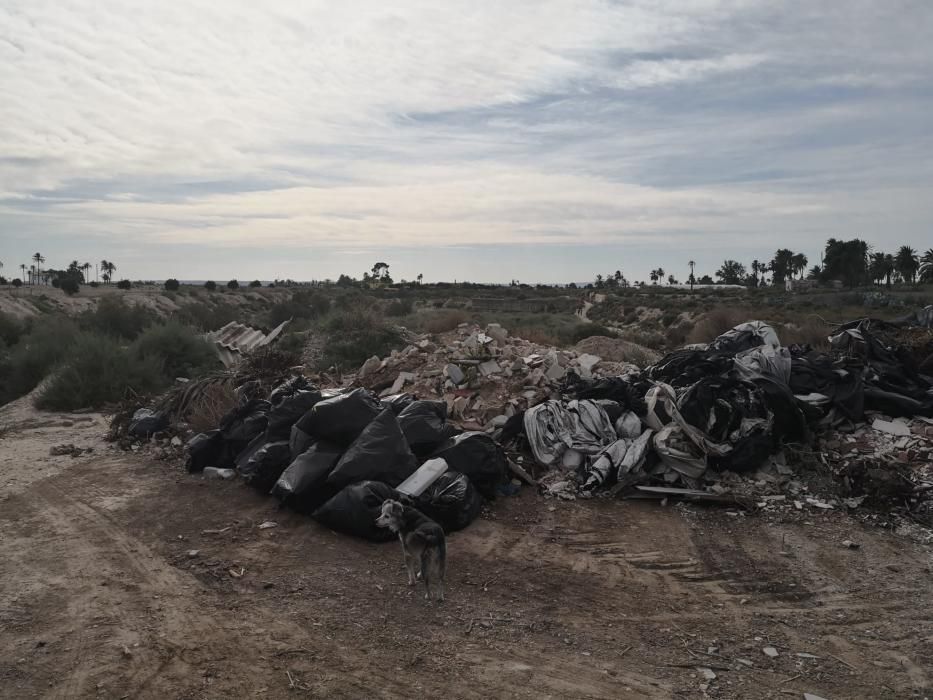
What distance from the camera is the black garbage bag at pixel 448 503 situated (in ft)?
16.5

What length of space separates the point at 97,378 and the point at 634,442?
8979 millimetres

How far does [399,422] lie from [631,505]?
2239 mm

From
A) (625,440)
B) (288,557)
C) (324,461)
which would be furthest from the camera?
(625,440)

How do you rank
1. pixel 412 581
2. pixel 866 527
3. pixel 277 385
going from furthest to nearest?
pixel 277 385 → pixel 866 527 → pixel 412 581

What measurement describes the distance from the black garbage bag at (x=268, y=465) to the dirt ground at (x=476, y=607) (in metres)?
0.16

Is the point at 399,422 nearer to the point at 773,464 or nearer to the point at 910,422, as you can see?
the point at 773,464

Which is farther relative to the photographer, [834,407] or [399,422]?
[834,407]

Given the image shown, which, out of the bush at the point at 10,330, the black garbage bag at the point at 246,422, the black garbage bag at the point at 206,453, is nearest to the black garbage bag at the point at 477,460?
the black garbage bag at the point at 246,422

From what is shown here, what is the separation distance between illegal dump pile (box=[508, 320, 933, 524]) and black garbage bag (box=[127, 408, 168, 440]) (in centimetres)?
472

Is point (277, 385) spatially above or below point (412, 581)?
above

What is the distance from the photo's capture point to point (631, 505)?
571cm

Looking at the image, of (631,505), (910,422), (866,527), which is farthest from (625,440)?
(910,422)

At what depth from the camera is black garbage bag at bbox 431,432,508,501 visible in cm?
562

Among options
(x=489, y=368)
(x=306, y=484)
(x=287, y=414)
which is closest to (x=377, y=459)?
(x=306, y=484)
